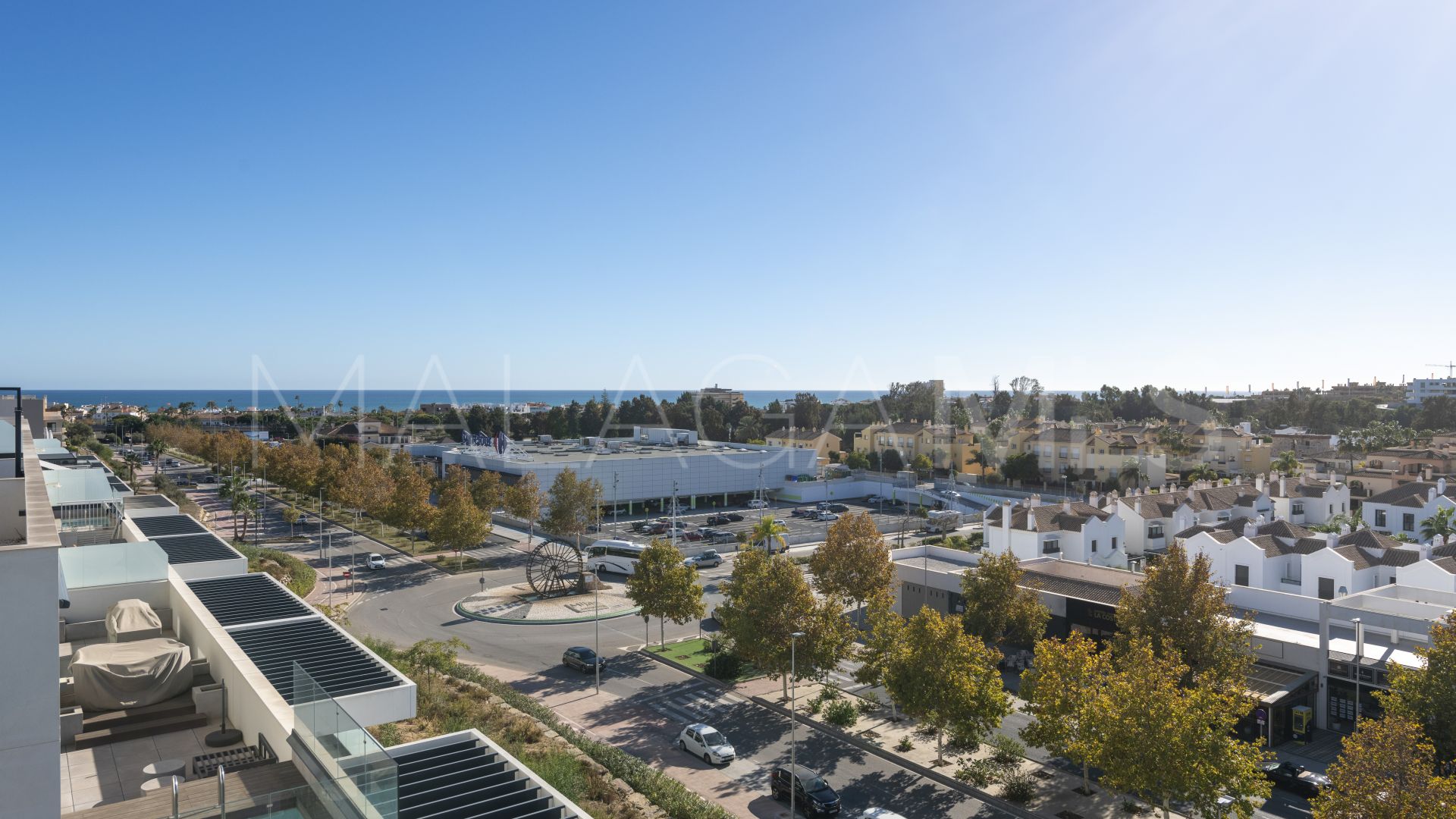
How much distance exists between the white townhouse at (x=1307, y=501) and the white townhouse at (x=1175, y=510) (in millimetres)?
1000

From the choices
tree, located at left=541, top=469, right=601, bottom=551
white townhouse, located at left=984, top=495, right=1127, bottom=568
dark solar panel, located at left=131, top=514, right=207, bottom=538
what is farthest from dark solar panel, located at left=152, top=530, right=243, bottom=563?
white townhouse, located at left=984, top=495, right=1127, bottom=568

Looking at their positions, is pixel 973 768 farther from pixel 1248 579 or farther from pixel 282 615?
pixel 1248 579

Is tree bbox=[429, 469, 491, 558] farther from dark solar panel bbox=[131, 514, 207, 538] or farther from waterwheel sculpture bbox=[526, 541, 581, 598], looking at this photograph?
dark solar panel bbox=[131, 514, 207, 538]

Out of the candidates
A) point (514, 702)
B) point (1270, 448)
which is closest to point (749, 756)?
point (514, 702)

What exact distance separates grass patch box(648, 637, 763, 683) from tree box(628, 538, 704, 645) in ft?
3.19

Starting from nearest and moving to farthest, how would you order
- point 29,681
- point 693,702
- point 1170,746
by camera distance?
point 29,681 → point 1170,746 → point 693,702

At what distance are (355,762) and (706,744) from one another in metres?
16.5

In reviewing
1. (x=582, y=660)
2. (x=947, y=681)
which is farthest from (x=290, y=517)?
(x=947, y=681)

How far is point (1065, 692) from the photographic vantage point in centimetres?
2305

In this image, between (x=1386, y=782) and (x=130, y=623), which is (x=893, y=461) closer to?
(x=1386, y=782)

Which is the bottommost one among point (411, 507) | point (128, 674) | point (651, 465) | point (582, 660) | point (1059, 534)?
point (582, 660)

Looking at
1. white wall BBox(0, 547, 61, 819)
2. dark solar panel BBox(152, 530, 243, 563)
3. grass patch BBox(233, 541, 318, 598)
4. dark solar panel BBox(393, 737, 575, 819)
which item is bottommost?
grass patch BBox(233, 541, 318, 598)

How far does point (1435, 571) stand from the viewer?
36.1m

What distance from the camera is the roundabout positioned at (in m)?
43.6
